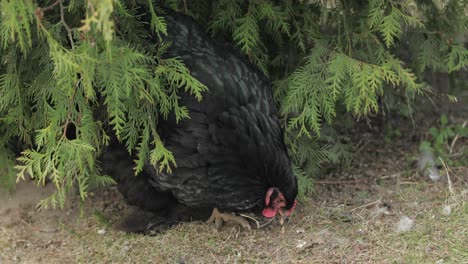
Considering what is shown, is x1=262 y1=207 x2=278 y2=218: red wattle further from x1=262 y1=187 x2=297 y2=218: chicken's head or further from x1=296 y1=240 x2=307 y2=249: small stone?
x1=296 y1=240 x2=307 y2=249: small stone

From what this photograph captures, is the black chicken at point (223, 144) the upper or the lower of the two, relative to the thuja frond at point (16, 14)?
lower

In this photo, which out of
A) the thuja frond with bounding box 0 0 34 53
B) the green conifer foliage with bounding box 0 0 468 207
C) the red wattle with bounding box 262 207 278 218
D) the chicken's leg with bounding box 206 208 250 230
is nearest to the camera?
the thuja frond with bounding box 0 0 34 53

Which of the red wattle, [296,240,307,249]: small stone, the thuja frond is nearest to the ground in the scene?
[296,240,307,249]: small stone

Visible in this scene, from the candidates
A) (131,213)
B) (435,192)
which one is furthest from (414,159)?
(131,213)

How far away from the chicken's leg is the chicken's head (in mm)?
311

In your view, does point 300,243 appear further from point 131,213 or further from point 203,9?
point 203,9

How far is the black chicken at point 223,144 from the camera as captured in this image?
285 cm

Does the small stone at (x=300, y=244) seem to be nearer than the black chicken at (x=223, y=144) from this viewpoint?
No

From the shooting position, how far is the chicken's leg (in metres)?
3.28

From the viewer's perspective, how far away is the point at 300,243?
3.03 m

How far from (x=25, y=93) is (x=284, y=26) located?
1476 mm

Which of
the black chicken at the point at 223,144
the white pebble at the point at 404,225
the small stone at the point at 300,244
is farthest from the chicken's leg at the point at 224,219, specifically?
the white pebble at the point at 404,225

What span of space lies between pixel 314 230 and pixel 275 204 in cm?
36

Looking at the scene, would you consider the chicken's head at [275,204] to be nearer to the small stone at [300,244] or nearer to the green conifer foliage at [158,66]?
the small stone at [300,244]
